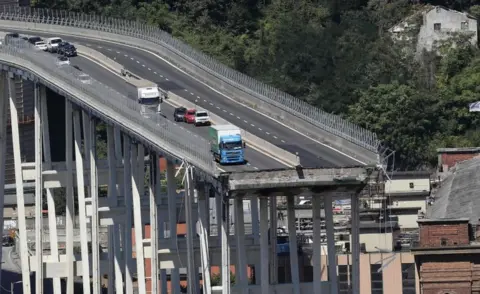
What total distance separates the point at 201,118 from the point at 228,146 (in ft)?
47.7

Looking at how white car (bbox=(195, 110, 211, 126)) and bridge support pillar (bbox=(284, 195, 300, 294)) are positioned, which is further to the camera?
white car (bbox=(195, 110, 211, 126))

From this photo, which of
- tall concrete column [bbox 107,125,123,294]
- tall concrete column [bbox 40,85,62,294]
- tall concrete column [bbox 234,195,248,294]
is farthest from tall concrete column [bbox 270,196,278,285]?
tall concrete column [bbox 40,85,62,294]

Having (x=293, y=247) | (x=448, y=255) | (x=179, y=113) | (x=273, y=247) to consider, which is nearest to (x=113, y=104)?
(x=179, y=113)

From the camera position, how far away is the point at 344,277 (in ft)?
558

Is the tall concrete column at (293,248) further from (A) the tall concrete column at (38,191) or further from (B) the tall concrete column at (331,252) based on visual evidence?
(A) the tall concrete column at (38,191)

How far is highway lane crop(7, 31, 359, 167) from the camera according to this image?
15912 cm

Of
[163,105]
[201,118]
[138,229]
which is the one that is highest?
[201,118]

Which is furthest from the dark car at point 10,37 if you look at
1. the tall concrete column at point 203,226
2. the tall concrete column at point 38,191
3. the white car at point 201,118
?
the tall concrete column at point 203,226

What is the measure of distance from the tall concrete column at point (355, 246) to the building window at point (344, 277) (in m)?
7.06

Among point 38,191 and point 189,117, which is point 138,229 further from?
point 38,191

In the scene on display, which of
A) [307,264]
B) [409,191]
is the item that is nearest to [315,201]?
[307,264]

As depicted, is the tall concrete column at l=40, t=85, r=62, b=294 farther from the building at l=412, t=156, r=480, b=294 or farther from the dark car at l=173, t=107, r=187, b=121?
the building at l=412, t=156, r=480, b=294

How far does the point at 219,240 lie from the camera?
540ft

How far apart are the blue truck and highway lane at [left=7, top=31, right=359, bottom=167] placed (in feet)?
11.1
